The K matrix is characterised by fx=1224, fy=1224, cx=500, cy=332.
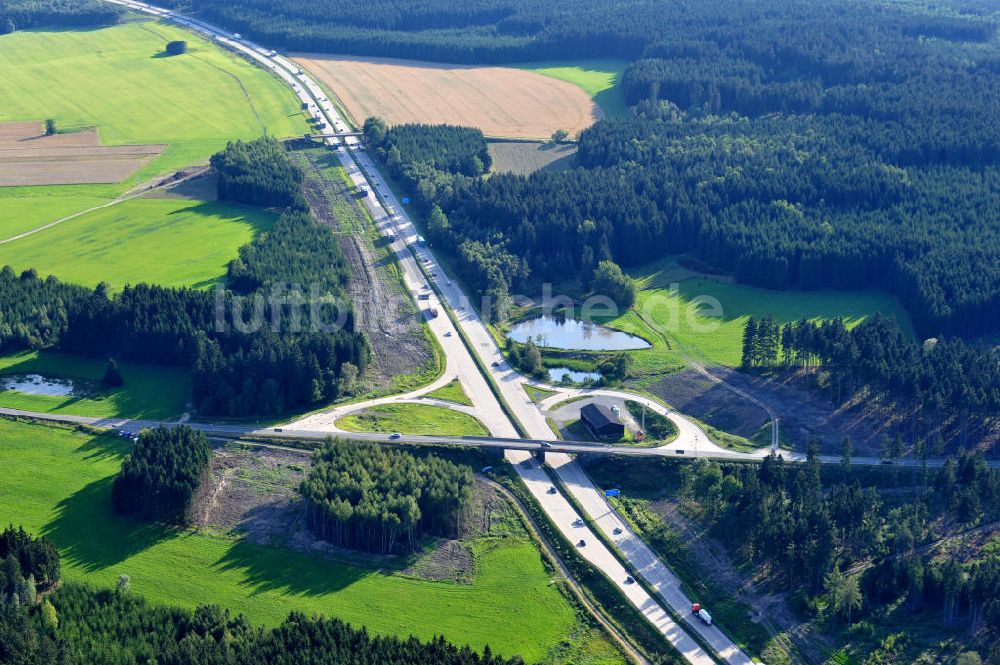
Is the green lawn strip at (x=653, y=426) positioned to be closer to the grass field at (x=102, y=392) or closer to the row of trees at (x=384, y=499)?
the row of trees at (x=384, y=499)

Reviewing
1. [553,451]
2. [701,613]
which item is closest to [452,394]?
[553,451]

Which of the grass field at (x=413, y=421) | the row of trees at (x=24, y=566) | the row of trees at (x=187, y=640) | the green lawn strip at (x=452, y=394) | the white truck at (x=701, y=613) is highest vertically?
the green lawn strip at (x=452, y=394)

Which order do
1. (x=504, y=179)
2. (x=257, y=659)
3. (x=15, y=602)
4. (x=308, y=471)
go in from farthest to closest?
(x=504, y=179) < (x=308, y=471) < (x=15, y=602) < (x=257, y=659)

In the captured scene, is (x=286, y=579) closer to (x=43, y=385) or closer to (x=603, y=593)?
(x=603, y=593)

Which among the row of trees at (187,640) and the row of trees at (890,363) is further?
the row of trees at (890,363)

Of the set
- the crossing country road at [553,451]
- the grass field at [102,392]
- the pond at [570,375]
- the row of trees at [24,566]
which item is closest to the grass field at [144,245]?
the grass field at [102,392]

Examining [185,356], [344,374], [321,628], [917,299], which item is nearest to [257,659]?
[321,628]

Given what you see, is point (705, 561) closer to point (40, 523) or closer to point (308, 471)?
point (308, 471)
